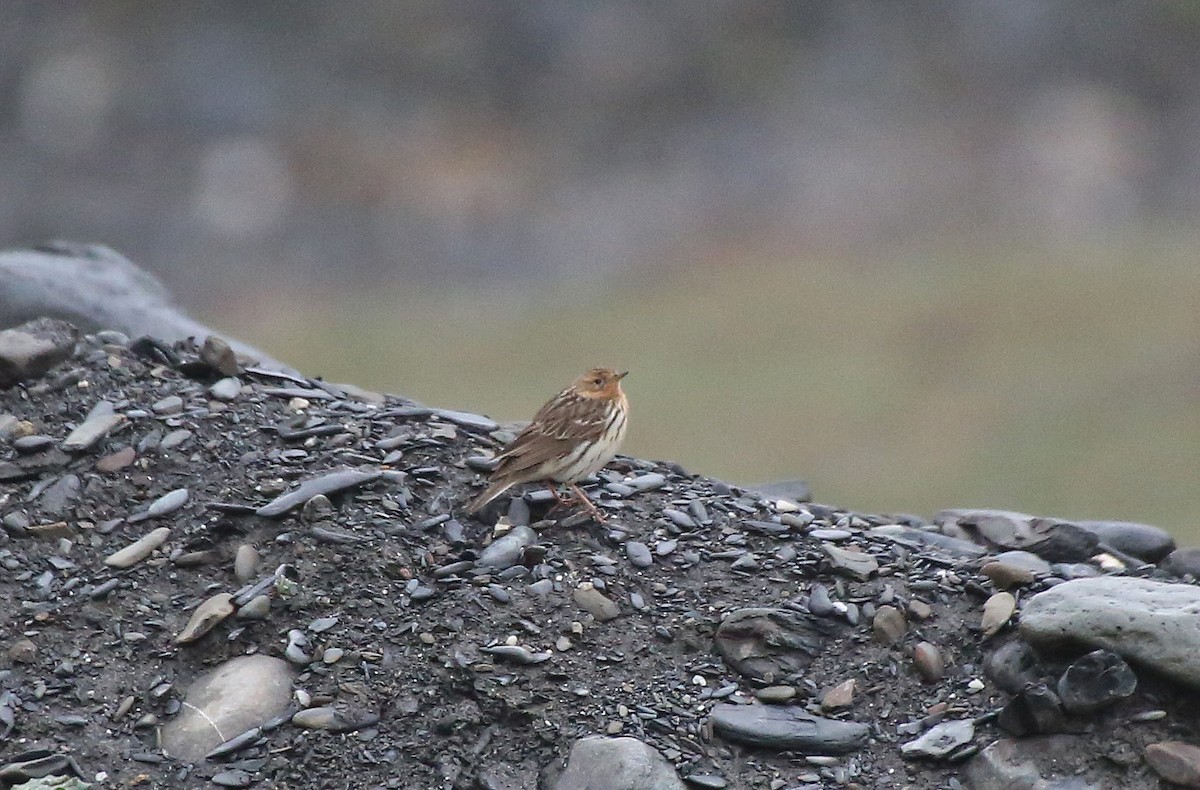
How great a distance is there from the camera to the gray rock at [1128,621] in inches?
257

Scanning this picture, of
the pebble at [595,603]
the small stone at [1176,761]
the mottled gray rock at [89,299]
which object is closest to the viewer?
the small stone at [1176,761]

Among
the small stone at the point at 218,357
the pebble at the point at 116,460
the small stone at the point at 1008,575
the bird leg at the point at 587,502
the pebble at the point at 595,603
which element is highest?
the small stone at the point at 218,357

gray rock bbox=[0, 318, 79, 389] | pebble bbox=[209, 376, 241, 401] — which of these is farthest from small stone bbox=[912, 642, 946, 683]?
gray rock bbox=[0, 318, 79, 389]

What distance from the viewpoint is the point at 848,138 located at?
38281 mm

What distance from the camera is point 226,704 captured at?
6.92 metres

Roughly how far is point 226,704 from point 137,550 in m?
1.01

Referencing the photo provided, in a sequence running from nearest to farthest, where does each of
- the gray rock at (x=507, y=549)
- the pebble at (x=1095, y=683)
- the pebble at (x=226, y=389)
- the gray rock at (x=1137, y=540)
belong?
the pebble at (x=1095, y=683) → the gray rock at (x=507, y=549) → the gray rock at (x=1137, y=540) → the pebble at (x=226, y=389)

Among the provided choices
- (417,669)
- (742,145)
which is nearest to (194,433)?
(417,669)

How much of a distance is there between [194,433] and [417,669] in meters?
1.98

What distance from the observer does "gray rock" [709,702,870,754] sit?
6723mm

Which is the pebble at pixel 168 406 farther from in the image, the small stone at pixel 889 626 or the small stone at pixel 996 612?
the small stone at pixel 996 612

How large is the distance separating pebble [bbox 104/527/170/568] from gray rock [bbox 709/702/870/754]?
252 centimetres

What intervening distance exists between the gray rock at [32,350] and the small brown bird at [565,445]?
237 centimetres

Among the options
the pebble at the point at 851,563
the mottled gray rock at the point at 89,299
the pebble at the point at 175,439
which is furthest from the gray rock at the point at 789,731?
the mottled gray rock at the point at 89,299
